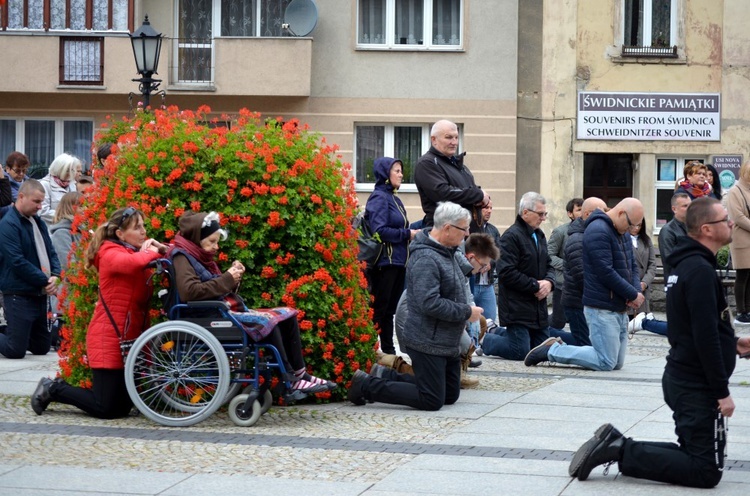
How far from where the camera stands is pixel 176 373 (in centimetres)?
872

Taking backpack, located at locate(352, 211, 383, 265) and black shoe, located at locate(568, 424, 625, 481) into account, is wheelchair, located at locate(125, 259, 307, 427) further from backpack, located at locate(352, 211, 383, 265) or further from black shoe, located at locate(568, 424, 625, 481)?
backpack, located at locate(352, 211, 383, 265)

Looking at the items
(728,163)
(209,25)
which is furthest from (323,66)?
(728,163)

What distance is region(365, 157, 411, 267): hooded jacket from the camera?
11719 mm

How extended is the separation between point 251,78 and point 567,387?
16.9 m

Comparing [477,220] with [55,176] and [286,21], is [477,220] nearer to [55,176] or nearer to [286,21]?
[55,176]

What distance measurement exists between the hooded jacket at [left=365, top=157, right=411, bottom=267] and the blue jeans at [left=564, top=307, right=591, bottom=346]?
2443mm

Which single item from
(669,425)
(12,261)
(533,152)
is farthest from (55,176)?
(533,152)

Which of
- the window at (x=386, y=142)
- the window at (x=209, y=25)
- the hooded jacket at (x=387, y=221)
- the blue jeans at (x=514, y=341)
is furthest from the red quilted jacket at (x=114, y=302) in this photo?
the window at (x=209, y=25)

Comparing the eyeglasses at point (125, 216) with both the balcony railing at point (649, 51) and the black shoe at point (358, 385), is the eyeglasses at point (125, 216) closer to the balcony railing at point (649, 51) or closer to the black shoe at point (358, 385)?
the black shoe at point (358, 385)

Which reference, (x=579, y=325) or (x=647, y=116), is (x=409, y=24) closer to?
(x=647, y=116)

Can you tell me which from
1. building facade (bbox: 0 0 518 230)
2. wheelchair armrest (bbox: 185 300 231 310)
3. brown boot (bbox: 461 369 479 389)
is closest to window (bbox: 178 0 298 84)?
building facade (bbox: 0 0 518 230)

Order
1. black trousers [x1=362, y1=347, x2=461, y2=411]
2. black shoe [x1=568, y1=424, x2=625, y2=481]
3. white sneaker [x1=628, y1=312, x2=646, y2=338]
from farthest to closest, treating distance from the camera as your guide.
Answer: white sneaker [x1=628, y1=312, x2=646, y2=338] < black trousers [x1=362, y1=347, x2=461, y2=411] < black shoe [x1=568, y1=424, x2=625, y2=481]

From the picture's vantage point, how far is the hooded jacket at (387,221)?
11719 mm

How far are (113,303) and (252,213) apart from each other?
4.11 feet
